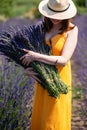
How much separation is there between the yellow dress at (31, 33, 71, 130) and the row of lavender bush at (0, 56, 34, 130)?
0.66 ft

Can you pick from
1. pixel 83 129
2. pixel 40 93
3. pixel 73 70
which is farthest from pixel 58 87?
pixel 73 70

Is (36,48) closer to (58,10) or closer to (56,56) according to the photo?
(56,56)

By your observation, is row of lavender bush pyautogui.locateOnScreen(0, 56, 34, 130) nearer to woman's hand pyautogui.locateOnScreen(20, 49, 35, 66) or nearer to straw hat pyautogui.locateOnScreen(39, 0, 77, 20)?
woman's hand pyautogui.locateOnScreen(20, 49, 35, 66)

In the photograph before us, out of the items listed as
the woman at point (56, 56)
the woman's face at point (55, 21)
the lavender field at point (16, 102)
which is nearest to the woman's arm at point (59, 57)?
the woman at point (56, 56)

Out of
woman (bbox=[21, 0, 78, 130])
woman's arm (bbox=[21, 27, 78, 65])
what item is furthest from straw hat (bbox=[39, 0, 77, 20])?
woman's arm (bbox=[21, 27, 78, 65])

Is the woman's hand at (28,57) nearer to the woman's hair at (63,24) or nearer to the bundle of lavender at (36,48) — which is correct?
the bundle of lavender at (36,48)

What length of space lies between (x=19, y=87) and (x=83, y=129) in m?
0.87

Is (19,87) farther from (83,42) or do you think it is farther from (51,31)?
(83,42)

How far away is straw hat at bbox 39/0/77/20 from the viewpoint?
4527 millimetres

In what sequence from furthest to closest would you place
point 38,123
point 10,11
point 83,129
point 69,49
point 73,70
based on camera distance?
point 10,11
point 73,70
point 83,129
point 38,123
point 69,49

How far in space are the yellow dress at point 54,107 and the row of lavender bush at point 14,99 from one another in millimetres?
202

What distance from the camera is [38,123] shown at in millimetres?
4871

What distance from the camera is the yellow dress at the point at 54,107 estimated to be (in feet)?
15.4

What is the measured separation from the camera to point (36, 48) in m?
4.56
